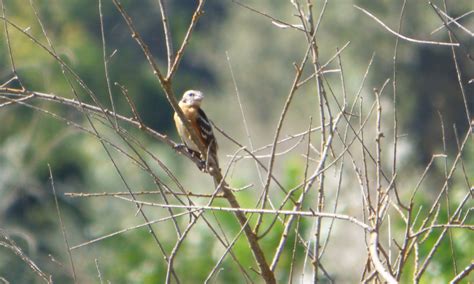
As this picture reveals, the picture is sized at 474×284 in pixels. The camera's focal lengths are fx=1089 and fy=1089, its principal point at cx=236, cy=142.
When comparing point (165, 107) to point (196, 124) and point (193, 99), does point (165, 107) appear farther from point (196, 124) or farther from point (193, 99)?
point (196, 124)

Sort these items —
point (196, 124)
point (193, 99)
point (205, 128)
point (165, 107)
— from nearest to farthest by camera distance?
1. point (205, 128)
2. point (196, 124)
3. point (193, 99)
4. point (165, 107)

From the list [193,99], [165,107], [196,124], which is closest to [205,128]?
[196,124]

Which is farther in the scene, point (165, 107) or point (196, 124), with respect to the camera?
point (165, 107)

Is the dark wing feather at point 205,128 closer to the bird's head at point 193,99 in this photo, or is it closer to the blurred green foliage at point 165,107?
the bird's head at point 193,99

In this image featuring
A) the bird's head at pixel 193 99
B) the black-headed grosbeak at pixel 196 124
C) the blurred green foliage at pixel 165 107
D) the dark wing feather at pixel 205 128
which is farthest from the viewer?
the blurred green foliage at pixel 165 107

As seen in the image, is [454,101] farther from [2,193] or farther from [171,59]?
[171,59]

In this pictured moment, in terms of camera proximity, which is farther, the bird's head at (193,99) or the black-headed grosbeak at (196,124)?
→ the bird's head at (193,99)

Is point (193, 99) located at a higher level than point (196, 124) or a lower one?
higher

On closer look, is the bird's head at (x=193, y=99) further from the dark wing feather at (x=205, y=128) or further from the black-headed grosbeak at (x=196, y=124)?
the dark wing feather at (x=205, y=128)

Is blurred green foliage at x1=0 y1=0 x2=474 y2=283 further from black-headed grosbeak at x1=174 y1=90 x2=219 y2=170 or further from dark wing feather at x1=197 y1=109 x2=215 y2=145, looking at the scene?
dark wing feather at x1=197 y1=109 x2=215 y2=145

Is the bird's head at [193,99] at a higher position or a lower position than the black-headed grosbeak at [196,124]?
higher

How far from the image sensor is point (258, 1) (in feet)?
122

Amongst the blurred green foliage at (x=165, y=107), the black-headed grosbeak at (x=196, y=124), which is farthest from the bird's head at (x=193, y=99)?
the blurred green foliage at (x=165, y=107)

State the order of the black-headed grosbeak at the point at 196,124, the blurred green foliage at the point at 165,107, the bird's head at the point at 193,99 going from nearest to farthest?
the black-headed grosbeak at the point at 196,124, the bird's head at the point at 193,99, the blurred green foliage at the point at 165,107
